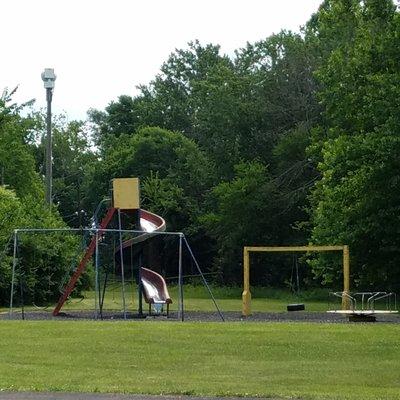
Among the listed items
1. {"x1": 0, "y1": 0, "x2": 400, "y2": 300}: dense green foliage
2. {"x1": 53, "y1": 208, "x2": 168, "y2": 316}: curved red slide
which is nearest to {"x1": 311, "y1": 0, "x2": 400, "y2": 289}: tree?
{"x1": 0, "y1": 0, "x2": 400, "y2": 300}: dense green foliage

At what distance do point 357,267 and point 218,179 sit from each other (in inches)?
934

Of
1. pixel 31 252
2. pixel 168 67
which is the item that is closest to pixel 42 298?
pixel 31 252

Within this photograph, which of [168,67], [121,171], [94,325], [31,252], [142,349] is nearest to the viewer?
[142,349]

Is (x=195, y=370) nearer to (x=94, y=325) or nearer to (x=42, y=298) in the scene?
(x=94, y=325)

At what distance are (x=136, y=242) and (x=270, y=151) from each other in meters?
29.5

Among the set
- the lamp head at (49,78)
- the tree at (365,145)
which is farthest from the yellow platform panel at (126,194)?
the lamp head at (49,78)

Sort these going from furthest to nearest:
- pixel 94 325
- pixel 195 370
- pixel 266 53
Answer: pixel 266 53, pixel 94 325, pixel 195 370

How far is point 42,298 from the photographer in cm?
4234

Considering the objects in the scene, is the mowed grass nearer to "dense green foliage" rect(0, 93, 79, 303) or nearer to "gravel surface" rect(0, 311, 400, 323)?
"gravel surface" rect(0, 311, 400, 323)

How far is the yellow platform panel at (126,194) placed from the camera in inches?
1315

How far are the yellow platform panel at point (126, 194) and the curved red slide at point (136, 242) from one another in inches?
14.1

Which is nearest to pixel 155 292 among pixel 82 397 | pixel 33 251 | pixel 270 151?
pixel 33 251

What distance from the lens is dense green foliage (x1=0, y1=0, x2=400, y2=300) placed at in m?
39.0

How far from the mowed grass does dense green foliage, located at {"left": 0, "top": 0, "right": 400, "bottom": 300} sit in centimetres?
1401
